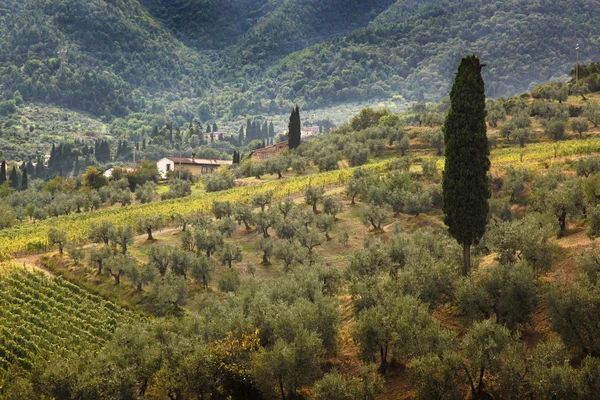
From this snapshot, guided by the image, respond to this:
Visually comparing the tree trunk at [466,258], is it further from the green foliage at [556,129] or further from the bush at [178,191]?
the bush at [178,191]

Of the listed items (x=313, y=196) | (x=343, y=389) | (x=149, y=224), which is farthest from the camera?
(x=313, y=196)

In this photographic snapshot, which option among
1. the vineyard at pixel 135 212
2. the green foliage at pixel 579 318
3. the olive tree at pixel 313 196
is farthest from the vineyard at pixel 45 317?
the green foliage at pixel 579 318

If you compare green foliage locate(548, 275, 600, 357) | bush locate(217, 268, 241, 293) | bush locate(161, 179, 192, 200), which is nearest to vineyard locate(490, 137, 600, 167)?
bush locate(217, 268, 241, 293)

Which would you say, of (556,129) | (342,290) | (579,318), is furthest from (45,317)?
(556,129)

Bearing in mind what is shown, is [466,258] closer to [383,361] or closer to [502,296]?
[502,296]

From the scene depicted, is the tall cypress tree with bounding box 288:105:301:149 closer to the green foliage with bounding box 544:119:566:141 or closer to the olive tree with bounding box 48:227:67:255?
the green foliage with bounding box 544:119:566:141

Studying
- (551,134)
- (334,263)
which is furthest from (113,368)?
(551,134)
